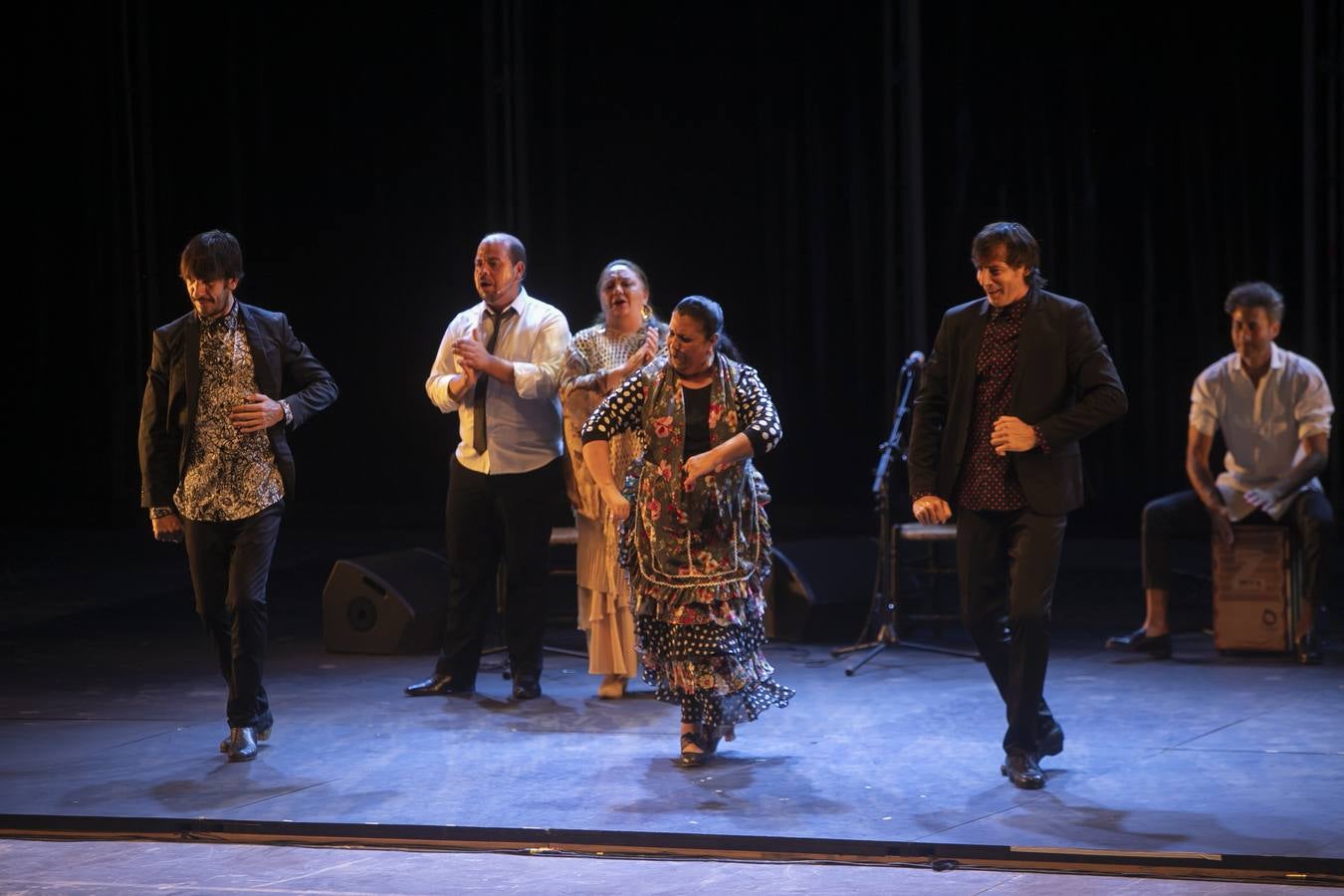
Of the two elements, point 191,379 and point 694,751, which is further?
point 191,379

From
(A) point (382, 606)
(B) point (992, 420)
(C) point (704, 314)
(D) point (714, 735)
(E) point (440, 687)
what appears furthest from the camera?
(A) point (382, 606)

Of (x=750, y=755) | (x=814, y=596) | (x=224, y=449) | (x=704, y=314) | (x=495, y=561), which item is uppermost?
(x=704, y=314)

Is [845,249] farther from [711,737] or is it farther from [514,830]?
[514,830]

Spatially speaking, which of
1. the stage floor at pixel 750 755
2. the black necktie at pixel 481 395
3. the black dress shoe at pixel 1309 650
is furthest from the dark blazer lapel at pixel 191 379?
the black dress shoe at pixel 1309 650

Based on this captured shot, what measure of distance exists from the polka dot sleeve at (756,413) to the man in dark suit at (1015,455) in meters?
0.39

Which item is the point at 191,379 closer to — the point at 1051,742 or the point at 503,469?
the point at 503,469

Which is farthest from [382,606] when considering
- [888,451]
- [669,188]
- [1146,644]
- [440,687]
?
[669,188]

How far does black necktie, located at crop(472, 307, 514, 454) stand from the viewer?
5836 millimetres

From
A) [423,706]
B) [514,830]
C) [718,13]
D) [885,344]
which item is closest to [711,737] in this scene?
[514,830]

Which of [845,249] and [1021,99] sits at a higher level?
[1021,99]

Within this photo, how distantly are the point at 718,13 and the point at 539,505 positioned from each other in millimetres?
4668

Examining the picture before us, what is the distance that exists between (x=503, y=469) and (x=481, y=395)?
0.86ft

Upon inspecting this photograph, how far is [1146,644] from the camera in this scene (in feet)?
20.9

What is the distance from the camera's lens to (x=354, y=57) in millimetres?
10531
